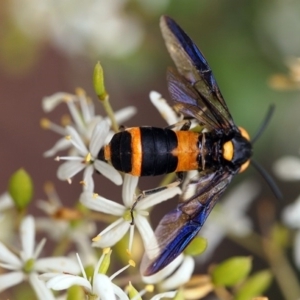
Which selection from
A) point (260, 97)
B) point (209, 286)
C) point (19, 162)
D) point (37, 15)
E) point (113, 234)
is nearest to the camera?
point (113, 234)

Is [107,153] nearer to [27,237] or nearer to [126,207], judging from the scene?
[126,207]

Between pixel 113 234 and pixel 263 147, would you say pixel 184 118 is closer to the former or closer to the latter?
pixel 113 234

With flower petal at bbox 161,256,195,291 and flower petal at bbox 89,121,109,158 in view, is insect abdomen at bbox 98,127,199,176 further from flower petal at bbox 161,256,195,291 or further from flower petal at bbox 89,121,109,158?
flower petal at bbox 161,256,195,291

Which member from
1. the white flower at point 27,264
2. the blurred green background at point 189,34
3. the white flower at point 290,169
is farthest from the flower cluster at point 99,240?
the blurred green background at point 189,34

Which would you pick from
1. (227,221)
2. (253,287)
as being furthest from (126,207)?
(227,221)

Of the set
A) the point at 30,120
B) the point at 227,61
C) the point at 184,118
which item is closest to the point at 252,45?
the point at 227,61

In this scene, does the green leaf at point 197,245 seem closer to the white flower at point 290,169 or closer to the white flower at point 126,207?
the white flower at point 126,207
